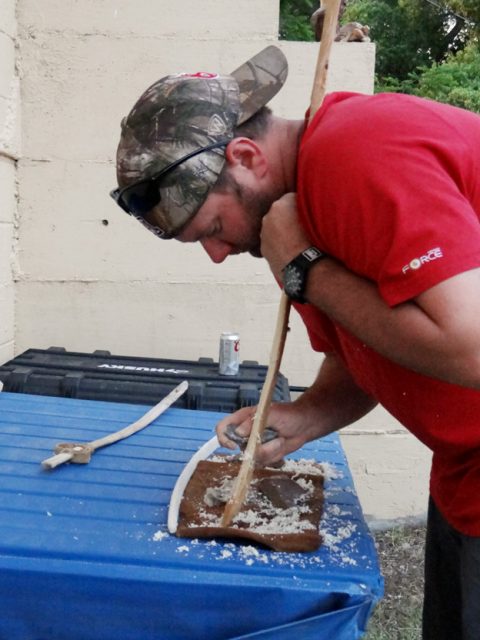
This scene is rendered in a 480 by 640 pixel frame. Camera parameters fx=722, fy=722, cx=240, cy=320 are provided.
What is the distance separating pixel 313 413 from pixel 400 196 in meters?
0.87

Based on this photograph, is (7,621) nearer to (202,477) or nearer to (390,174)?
(202,477)

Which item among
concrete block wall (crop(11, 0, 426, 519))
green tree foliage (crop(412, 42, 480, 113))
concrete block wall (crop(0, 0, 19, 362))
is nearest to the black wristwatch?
concrete block wall (crop(11, 0, 426, 519))

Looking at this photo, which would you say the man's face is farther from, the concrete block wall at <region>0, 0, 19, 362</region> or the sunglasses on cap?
the concrete block wall at <region>0, 0, 19, 362</region>

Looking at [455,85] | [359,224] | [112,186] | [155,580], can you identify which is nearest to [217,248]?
[359,224]

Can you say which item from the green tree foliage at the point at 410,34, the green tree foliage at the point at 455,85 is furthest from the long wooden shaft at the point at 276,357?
the green tree foliage at the point at 410,34

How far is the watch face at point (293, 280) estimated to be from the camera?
1300 millimetres

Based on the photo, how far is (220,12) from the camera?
342 centimetres

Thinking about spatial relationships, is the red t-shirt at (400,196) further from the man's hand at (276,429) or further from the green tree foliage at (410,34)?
the green tree foliage at (410,34)

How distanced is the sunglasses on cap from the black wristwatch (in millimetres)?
300

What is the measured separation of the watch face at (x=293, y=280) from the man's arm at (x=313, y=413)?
54cm

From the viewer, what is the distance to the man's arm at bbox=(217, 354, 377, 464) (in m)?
1.79

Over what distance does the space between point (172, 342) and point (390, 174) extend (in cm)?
255

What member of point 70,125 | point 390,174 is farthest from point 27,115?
point 390,174

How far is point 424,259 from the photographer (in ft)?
3.58
